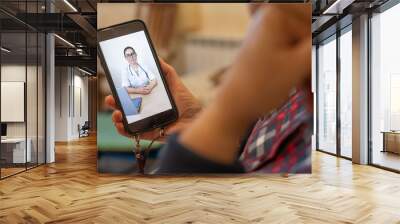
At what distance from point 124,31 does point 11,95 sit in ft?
8.64

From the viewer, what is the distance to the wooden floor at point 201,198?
4.06 metres

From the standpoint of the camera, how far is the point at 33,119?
808 cm

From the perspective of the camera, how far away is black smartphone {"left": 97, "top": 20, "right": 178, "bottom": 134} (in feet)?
21.4

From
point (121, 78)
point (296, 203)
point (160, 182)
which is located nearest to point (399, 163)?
point (296, 203)

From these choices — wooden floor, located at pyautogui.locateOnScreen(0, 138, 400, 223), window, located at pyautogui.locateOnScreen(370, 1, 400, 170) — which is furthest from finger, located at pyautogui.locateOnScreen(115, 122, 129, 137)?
window, located at pyautogui.locateOnScreen(370, 1, 400, 170)

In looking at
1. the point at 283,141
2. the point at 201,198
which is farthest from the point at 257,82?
the point at 201,198

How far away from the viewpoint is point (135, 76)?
6.57 meters

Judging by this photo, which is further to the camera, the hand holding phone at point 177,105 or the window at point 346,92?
the window at point 346,92

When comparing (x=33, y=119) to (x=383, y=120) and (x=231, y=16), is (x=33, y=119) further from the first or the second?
(x=383, y=120)

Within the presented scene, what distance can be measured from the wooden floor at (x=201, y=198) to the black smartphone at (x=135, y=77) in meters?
A: 1.04

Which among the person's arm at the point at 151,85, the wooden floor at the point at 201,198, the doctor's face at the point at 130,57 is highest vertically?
the doctor's face at the point at 130,57

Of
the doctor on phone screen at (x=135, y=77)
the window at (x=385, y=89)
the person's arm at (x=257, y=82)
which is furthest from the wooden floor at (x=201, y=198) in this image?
the doctor on phone screen at (x=135, y=77)

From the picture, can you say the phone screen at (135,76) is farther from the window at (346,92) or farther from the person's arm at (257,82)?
the window at (346,92)

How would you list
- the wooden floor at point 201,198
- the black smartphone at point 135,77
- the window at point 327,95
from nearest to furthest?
the wooden floor at point 201,198
the black smartphone at point 135,77
the window at point 327,95
